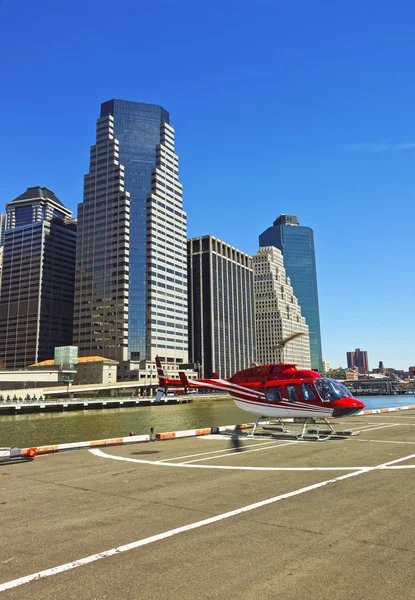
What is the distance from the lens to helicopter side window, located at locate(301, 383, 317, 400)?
2572cm

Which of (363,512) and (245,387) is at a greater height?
(245,387)

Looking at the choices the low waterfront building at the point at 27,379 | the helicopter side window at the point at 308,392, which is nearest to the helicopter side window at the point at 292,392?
the helicopter side window at the point at 308,392

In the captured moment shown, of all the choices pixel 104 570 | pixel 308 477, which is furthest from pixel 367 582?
pixel 308 477

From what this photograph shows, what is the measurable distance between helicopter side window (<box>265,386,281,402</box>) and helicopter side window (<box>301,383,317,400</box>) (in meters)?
1.73

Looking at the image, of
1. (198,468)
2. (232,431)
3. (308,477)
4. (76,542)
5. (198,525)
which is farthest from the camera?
(232,431)

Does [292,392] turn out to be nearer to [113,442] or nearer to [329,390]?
[329,390]

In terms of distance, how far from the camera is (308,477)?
46.9ft

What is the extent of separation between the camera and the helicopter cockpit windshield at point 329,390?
25172mm

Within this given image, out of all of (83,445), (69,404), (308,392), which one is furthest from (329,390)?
(69,404)

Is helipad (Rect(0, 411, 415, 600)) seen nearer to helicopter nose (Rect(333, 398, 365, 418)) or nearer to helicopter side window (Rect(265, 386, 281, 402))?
helicopter nose (Rect(333, 398, 365, 418))

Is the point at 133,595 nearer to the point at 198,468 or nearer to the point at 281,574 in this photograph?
the point at 281,574

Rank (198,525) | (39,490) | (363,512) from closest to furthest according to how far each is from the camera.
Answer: (198,525)
(363,512)
(39,490)

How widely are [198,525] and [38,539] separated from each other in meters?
3.33

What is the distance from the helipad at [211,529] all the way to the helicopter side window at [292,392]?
8.67 m
